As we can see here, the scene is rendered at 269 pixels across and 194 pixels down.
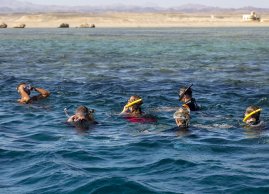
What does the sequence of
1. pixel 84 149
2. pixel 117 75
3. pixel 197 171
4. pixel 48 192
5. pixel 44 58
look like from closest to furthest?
1. pixel 48 192
2. pixel 197 171
3. pixel 84 149
4. pixel 117 75
5. pixel 44 58

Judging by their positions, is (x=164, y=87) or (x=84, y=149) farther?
(x=164, y=87)

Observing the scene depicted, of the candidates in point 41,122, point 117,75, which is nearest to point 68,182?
point 41,122

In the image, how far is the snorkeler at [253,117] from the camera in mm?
13492

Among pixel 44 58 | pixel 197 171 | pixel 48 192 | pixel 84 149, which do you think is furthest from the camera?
pixel 44 58

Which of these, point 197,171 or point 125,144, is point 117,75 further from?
point 197,171

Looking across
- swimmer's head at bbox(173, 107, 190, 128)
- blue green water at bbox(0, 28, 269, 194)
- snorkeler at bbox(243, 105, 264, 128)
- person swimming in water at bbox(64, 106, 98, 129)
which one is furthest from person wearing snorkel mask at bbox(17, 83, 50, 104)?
snorkeler at bbox(243, 105, 264, 128)

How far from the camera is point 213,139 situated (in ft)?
42.2

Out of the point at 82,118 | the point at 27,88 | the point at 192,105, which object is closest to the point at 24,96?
the point at 27,88

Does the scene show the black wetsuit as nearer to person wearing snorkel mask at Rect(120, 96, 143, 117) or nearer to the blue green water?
the blue green water

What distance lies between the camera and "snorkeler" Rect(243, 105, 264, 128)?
13.5 m

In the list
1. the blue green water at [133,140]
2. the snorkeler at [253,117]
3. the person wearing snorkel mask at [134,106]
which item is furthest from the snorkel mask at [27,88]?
the snorkeler at [253,117]

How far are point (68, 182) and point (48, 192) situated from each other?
495mm

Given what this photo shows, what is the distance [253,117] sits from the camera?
13.6 metres

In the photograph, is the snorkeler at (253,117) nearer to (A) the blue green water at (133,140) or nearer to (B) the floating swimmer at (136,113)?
(A) the blue green water at (133,140)
